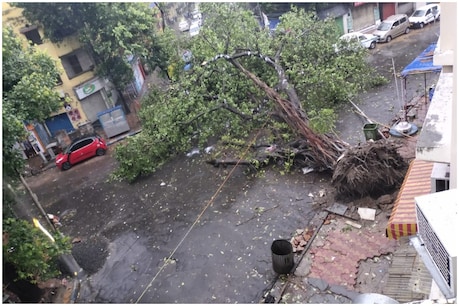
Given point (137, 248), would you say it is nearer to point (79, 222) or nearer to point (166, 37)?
point (79, 222)

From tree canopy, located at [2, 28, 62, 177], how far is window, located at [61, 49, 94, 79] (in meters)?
6.92

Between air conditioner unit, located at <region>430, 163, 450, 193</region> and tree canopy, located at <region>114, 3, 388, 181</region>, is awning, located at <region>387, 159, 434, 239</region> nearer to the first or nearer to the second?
air conditioner unit, located at <region>430, 163, 450, 193</region>

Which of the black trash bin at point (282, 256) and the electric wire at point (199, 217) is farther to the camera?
the electric wire at point (199, 217)

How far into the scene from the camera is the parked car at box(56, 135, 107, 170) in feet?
50.5

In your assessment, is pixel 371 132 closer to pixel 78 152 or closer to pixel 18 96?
pixel 18 96

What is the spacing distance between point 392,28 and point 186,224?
1754cm

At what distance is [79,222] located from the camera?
456 inches

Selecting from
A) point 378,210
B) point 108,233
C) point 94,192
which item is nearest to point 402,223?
point 378,210

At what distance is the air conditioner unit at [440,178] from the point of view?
581 cm

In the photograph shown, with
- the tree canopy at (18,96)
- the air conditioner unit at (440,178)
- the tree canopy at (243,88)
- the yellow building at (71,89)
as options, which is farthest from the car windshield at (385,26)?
the tree canopy at (18,96)

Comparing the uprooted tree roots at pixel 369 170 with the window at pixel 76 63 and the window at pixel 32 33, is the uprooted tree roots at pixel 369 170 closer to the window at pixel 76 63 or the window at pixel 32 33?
the window at pixel 76 63

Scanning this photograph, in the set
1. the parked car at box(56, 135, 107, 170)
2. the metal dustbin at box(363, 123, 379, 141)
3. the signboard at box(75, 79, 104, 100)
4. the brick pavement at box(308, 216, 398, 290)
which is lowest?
the brick pavement at box(308, 216, 398, 290)

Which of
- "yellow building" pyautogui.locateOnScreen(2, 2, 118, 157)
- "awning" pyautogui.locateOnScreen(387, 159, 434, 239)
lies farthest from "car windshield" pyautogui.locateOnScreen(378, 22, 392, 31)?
"awning" pyautogui.locateOnScreen(387, 159, 434, 239)

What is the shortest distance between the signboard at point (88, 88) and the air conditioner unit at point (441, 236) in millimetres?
16553
